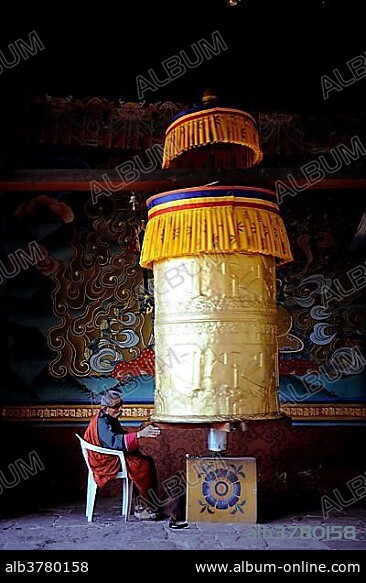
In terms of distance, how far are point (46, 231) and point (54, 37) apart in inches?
66.1

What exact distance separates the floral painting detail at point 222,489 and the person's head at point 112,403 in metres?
0.79

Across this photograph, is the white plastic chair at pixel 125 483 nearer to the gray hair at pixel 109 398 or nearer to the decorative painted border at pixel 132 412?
the gray hair at pixel 109 398

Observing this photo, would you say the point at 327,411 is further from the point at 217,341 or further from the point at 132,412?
the point at 217,341

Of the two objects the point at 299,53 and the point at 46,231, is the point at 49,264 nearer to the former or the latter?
the point at 46,231

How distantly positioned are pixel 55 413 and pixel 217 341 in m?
2.17

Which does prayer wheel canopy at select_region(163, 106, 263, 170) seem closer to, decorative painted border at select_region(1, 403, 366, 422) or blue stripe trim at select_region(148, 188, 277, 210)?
→ blue stripe trim at select_region(148, 188, 277, 210)

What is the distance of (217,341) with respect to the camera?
13.0 feet

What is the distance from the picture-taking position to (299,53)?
488 centimetres

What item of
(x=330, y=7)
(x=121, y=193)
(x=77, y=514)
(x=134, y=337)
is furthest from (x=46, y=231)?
(x=330, y=7)

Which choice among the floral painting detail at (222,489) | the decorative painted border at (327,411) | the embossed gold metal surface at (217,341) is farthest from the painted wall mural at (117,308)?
the embossed gold metal surface at (217,341)

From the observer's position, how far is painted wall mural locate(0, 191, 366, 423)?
18.3 feet

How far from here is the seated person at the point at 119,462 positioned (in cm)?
487

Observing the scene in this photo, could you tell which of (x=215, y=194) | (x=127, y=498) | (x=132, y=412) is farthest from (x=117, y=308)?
(x=215, y=194)

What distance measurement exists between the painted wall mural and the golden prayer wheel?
1.57 m
